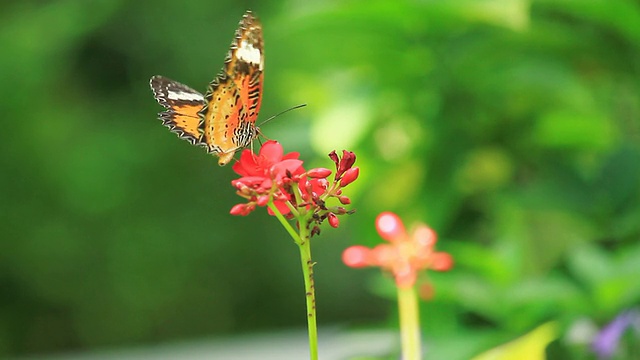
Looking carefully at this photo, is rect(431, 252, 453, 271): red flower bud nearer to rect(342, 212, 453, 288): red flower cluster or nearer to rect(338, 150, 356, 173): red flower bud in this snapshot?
rect(342, 212, 453, 288): red flower cluster

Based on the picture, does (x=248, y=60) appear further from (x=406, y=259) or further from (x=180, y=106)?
(x=406, y=259)

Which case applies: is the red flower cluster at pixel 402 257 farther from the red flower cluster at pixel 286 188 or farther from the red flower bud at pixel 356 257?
the red flower cluster at pixel 286 188

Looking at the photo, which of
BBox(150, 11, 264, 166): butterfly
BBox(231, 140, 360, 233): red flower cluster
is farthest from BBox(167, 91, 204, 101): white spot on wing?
BBox(231, 140, 360, 233): red flower cluster

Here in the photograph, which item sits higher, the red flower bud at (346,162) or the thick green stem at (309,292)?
the red flower bud at (346,162)

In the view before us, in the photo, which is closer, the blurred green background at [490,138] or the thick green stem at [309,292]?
the thick green stem at [309,292]

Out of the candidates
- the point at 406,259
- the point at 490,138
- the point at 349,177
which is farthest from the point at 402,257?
the point at 490,138

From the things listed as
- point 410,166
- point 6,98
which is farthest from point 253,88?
point 6,98

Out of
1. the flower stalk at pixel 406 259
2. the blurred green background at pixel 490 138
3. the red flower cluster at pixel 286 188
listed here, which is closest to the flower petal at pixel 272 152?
the red flower cluster at pixel 286 188
